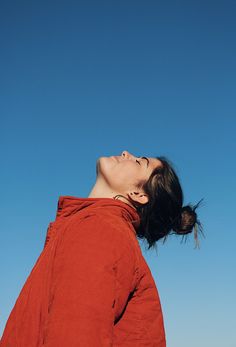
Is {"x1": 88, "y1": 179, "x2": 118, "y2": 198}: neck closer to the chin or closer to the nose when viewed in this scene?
the chin

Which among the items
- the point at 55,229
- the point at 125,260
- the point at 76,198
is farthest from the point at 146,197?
the point at 125,260

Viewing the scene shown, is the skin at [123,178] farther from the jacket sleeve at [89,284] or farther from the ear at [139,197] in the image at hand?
the jacket sleeve at [89,284]

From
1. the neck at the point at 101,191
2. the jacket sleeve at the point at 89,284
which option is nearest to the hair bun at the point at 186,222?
the neck at the point at 101,191

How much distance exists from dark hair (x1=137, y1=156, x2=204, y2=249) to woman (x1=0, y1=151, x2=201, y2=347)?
633 mm

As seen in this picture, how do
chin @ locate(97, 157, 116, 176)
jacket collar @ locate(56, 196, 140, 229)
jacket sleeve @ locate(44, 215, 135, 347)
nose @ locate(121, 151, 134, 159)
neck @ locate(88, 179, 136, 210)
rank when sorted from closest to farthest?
jacket sleeve @ locate(44, 215, 135, 347)
jacket collar @ locate(56, 196, 140, 229)
neck @ locate(88, 179, 136, 210)
chin @ locate(97, 157, 116, 176)
nose @ locate(121, 151, 134, 159)

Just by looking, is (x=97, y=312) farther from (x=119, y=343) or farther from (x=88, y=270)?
(x=119, y=343)

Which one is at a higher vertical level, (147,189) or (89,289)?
(147,189)

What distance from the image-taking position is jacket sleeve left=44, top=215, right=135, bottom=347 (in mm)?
3057

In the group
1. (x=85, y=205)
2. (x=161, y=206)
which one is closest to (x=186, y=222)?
(x=161, y=206)

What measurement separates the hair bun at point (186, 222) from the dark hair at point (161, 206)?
0.02 m

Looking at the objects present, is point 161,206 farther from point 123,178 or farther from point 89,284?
point 89,284

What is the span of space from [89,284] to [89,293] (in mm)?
66

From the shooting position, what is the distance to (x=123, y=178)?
5258 mm

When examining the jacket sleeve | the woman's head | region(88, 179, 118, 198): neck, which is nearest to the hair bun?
the woman's head
